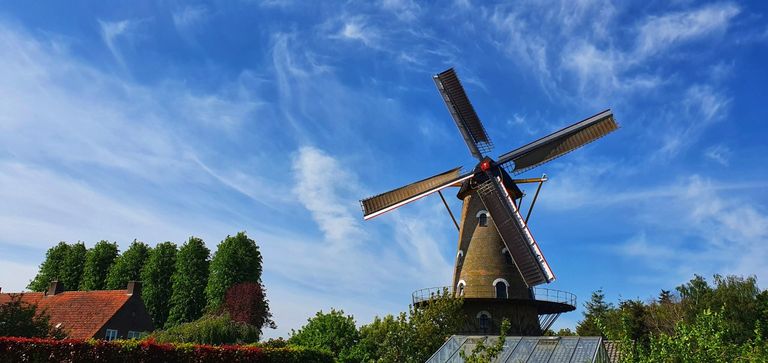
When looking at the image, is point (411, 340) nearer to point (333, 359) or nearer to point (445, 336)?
point (445, 336)

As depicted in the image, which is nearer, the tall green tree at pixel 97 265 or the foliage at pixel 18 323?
the foliage at pixel 18 323

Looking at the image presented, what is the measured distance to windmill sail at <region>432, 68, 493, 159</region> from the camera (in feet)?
103

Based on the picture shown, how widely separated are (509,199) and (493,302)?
5.11 meters

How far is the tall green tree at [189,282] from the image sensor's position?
4762 cm

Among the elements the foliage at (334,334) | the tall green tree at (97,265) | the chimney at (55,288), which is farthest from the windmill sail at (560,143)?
the tall green tree at (97,265)

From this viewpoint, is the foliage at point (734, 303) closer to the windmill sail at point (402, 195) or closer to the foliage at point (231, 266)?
the windmill sail at point (402, 195)

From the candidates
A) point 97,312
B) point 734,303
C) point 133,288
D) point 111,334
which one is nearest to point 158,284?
point 133,288

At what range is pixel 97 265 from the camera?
175ft

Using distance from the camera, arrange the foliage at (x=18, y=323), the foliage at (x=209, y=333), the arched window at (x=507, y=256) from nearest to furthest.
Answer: the foliage at (x=18, y=323) < the arched window at (x=507, y=256) < the foliage at (x=209, y=333)

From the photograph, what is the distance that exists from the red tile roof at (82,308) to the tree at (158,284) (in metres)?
5.93

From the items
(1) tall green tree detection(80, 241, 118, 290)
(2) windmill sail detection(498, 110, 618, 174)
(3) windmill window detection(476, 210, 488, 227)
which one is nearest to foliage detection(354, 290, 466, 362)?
(3) windmill window detection(476, 210, 488, 227)

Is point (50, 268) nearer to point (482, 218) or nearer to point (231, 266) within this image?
point (231, 266)

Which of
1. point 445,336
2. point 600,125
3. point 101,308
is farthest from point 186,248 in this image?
point 600,125

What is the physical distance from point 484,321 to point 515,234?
4576 mm
